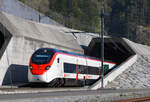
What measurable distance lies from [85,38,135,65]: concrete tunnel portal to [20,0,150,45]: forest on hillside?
220 ft

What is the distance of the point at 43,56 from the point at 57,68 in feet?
5.54

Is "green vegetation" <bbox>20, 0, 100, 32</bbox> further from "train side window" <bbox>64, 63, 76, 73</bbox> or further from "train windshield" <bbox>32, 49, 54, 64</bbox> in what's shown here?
"train windshield" <bbox>32, 49, 54, 64</bbox>

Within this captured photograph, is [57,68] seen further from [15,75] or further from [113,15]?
[113,15]

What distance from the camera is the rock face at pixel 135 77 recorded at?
139 feet

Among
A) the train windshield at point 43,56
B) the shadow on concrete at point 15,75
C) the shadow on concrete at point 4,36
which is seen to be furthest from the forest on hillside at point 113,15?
the train windshield at point 43,56

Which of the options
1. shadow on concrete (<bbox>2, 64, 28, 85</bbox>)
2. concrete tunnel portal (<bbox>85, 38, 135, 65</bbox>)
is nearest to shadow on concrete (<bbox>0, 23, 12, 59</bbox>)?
shadow on concrete (<bbox>2, 64, 28, 85</bbox>)

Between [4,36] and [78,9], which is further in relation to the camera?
[78,9]

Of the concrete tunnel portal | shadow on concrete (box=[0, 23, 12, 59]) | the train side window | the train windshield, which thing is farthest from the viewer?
the concrete tunnel portal

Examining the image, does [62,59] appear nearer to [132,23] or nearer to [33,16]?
[33,16]

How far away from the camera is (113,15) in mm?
178625

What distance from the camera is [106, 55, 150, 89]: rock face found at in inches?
1671

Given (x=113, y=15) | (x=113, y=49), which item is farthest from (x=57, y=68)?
(x=113, y=15)

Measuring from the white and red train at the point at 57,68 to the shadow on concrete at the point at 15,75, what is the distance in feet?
10.8

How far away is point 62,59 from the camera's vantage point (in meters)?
32.4
